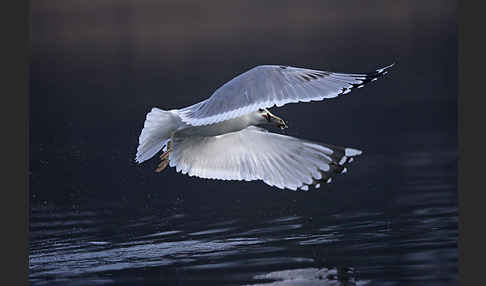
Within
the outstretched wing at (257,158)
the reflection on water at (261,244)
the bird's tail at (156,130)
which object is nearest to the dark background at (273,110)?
the reflection on water at (261,244)

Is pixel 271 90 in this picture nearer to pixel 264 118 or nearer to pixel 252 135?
pixel 264 118

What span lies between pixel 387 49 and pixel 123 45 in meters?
6.59

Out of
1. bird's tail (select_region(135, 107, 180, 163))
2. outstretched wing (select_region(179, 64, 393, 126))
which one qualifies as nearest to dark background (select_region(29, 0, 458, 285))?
bird's tail (select_region(135, 107, 180, 163))

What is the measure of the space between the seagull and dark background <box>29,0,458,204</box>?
4.55 ft

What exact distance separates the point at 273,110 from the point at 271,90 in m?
5.25

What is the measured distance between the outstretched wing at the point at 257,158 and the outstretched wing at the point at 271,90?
514 millimetres

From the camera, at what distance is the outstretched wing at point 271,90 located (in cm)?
530

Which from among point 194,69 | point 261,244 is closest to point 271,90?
point 261,244

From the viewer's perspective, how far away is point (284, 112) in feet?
36.8

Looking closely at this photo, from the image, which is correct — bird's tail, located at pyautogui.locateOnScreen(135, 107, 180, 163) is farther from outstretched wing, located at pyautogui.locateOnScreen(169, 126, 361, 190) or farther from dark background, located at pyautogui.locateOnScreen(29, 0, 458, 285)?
dark background, located at pyautogui.locateOnScreen(29, 0, 458, 285)

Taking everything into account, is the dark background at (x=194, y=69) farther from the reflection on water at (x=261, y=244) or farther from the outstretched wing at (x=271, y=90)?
the outstretched wing at (x=271, y=90)

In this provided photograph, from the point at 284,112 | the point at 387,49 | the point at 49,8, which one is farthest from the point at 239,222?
the point at 49,8

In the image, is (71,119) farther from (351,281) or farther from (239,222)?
(351,281)

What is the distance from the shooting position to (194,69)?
625 inches
